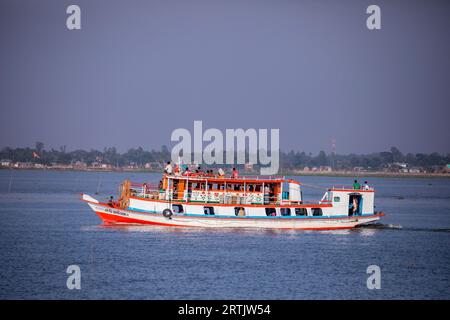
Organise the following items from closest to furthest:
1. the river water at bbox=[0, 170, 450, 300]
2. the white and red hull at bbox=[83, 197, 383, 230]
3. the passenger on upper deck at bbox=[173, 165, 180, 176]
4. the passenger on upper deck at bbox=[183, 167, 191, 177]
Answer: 1. the river water at bbox=[0, 170, 450, 300]
2. the passenger on upper deck at bbox=[183, 167, 191, 177]
3. the white and red hull at bbox=[83, 197, 383, 230]
4. the passenger on upper deck at bbox=[173, 165, 180, 176]

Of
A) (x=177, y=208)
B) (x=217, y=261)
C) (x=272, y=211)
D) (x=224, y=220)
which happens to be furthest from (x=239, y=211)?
(x=217, y=261)

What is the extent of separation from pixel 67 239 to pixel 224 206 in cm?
1285

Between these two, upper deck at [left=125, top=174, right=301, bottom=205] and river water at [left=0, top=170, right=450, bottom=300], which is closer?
river water at [left=0, top=170, right=450, bottom=300]

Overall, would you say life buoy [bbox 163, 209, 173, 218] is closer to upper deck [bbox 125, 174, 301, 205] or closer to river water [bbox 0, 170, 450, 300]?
upper deck [bbox 125, 174, 301, 205]

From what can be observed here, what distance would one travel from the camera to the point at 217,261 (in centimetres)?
4809

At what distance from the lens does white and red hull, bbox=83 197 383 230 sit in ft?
→ 197

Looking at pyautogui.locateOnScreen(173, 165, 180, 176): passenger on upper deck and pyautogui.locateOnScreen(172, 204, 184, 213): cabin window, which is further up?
pyautogui.locateOnScreen(173, 165, 180, 176): passenger on upper deck

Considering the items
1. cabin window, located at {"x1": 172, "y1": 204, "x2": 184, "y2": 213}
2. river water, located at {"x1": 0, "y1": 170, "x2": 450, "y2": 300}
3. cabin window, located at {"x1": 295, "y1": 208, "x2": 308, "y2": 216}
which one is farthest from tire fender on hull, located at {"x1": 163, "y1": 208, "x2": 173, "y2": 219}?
cabin window, located at {"x1": 295, "y1": 208, "x2": 308, "y2": 216}

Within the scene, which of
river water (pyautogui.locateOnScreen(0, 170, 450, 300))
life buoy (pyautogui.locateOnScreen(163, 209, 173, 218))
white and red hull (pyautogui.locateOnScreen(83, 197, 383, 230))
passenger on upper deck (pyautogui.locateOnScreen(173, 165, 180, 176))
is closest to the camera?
river water (pyautogui.locateOnScreen(0, 170, 450, 300))

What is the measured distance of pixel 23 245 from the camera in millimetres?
53844

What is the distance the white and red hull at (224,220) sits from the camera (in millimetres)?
60000
